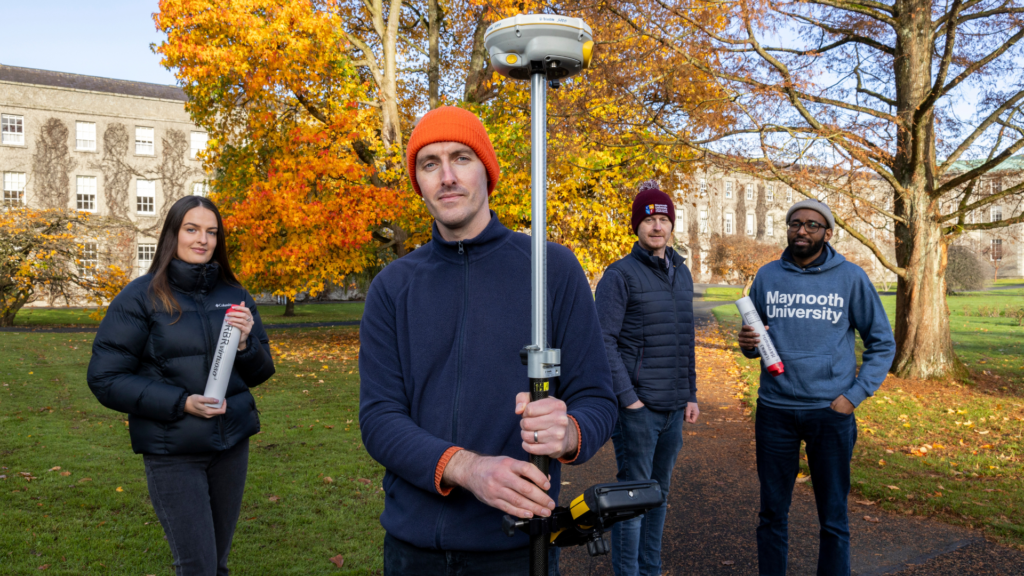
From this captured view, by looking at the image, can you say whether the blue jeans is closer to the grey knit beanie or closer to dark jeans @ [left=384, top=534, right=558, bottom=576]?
the grey knit beanie

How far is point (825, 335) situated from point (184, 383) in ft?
12.3

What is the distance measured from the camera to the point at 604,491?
5.61 feet

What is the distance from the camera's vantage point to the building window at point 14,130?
3900 cm

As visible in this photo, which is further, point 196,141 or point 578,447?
point 196,141

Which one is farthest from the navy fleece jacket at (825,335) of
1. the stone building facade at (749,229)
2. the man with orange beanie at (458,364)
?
the stone building facade at (749,229)

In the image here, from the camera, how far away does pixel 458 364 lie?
1.96 metres

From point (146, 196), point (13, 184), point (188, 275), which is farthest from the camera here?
point (146, 196)

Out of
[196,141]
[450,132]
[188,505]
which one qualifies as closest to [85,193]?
[196,141]

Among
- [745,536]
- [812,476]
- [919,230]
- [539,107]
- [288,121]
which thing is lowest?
[745,536]

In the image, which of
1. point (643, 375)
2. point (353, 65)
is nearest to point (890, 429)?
point (643, 375)

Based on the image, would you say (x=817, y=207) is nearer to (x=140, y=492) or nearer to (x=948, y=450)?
(x=948, y=450)

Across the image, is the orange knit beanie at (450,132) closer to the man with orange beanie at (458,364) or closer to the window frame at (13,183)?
the man with orange beanie at (458,364)

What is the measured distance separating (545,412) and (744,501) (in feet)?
17.4

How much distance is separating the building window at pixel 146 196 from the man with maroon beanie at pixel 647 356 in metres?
45.1
